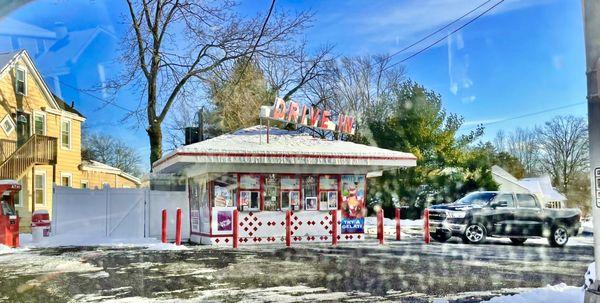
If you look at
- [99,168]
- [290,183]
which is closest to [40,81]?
[99,168]

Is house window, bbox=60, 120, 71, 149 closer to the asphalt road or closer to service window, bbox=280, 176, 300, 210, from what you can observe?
the asphalt road

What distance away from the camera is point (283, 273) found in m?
8.47

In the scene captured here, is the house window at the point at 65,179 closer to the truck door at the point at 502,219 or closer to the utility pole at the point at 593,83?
the truck door at the point at 502,219

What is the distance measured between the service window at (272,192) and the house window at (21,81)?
1151 centimetres

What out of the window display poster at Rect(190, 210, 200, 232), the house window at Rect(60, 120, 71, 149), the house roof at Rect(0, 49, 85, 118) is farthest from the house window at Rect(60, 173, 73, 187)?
the window display poster at Rect(190, 210, 200, 232)

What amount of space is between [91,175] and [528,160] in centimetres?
2035

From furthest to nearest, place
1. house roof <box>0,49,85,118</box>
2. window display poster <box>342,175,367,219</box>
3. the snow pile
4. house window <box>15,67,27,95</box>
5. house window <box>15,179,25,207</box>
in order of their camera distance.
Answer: house window <box>15,179,25,207</box> < house window <box>15,67,27,95</box> < house roof <box>0,49,85,118</box> < window display poster <box>342,175,367,219</box> < the snow pile

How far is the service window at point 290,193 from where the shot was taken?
14.6 metres

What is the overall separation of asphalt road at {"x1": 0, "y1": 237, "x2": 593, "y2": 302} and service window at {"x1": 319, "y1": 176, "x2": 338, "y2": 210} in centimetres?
243

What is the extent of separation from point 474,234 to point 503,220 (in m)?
0.90

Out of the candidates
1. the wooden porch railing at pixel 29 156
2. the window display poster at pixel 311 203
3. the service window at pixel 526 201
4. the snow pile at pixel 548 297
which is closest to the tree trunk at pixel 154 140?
the wooden porch railing at pixel 29 156

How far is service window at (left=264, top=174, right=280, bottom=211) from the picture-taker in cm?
1452

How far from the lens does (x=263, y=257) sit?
1083cm

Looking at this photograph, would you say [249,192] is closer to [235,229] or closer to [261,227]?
[261,227]
